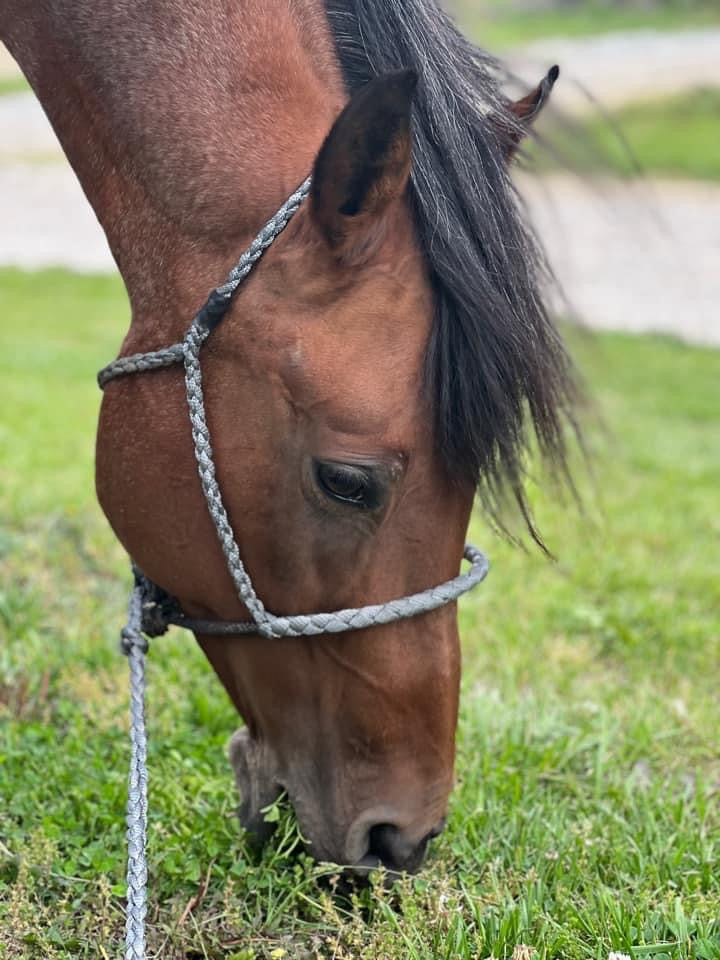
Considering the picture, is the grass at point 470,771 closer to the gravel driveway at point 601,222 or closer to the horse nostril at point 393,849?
the horse nostril at point 393,849

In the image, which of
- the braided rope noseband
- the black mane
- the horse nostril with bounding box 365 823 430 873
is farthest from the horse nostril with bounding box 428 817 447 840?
the black mane

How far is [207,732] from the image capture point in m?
2.61

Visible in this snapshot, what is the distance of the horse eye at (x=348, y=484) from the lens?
5.28 ft

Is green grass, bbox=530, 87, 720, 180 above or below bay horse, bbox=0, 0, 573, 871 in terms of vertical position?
above

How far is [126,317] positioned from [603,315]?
437cm

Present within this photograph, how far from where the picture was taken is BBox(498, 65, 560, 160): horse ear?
1.79 meters

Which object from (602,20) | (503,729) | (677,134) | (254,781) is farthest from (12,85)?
(254,781)

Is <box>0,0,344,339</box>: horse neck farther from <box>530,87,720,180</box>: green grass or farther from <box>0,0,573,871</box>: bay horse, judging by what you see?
<box>530,87,720,180</box>: green grass

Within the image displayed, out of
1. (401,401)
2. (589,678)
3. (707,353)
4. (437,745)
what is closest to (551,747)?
(589,678)

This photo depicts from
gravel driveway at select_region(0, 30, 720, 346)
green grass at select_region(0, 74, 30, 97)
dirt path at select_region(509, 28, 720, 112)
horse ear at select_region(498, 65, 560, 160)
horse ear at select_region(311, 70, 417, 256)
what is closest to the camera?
horse ear at select_region(311, 70, 417, 256)

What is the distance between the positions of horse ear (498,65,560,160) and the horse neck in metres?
0.29

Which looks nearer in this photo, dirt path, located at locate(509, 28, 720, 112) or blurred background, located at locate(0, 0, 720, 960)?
blurred background, located at locate(0, 0, 720, 960)

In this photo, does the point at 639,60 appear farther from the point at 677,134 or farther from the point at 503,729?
the point at 503,729

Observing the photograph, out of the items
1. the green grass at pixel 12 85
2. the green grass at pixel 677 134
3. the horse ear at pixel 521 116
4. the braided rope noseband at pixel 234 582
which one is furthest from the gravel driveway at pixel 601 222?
the braided rope noseband at pixel 234 582
